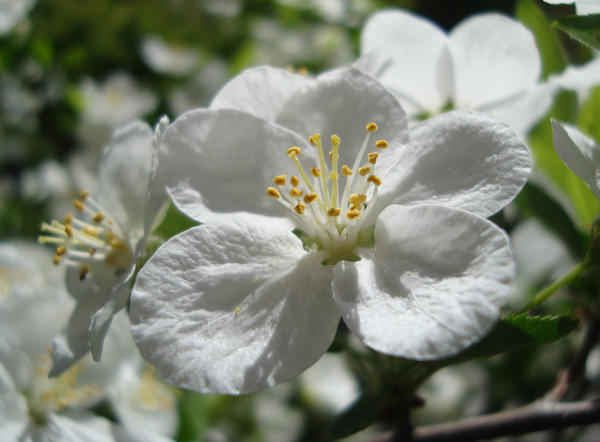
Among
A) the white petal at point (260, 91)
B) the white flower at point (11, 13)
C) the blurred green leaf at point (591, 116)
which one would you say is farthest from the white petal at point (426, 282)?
the white flower at point (11, 13)

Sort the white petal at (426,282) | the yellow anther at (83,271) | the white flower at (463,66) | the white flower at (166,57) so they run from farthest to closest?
the white flower at (166,57) → the white flower at (463,66) → the yellow anther at (83,271) → the white petal at (426,282)

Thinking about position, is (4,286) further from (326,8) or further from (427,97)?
(326,8)

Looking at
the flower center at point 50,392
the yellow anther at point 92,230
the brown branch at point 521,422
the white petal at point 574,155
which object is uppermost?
the white petal at point 574,155

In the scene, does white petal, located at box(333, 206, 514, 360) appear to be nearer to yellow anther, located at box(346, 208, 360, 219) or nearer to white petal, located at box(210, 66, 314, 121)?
yellow anther, located at box(346, 208, 360, 219)

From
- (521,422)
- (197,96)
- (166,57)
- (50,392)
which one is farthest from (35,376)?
(166,57)

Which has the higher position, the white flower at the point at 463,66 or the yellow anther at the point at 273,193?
the white flower at the point at 463,66

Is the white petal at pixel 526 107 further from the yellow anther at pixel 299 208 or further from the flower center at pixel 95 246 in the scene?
the flower center at pixel 95 246

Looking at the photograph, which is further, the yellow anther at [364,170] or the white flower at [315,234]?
the yellow anther at [364,170]
